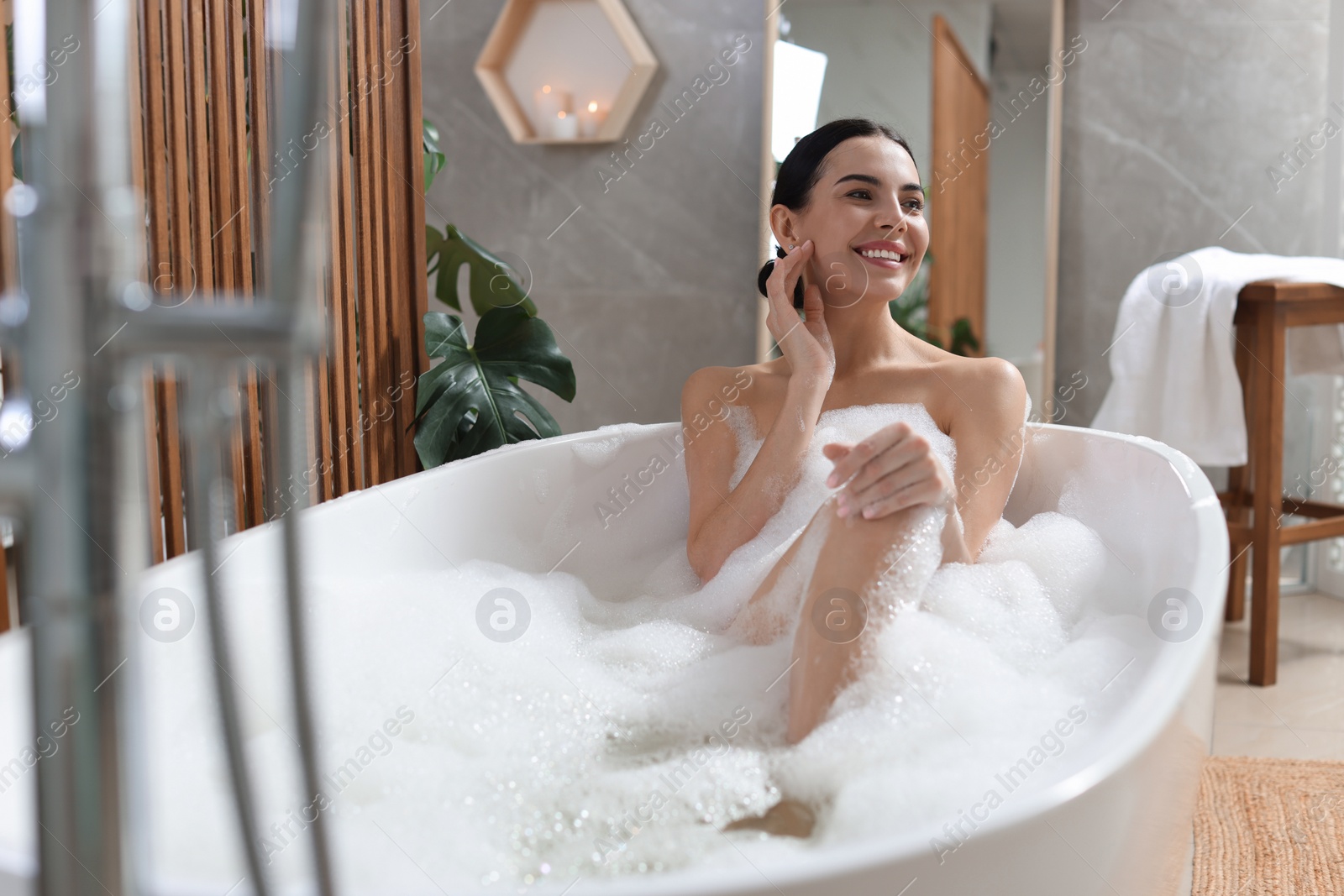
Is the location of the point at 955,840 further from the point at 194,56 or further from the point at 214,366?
the point at 194,56

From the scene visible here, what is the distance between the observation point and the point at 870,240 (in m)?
1.61

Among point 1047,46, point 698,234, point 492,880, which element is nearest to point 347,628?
point 492,880

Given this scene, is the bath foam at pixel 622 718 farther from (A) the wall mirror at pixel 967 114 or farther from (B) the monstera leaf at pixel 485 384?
(A) the wall mirror at pixel 967 114

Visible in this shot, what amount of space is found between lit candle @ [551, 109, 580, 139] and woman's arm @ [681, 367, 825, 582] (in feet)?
5.37

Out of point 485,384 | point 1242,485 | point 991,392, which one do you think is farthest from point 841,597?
point 1242,485

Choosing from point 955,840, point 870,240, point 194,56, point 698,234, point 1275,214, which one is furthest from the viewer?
point 698,234

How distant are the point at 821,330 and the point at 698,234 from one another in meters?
1.34

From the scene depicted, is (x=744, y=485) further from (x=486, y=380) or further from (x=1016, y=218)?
(x=1016, y=218)

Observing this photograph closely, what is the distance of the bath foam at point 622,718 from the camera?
82 cm

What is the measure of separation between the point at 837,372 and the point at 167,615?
3.54ft

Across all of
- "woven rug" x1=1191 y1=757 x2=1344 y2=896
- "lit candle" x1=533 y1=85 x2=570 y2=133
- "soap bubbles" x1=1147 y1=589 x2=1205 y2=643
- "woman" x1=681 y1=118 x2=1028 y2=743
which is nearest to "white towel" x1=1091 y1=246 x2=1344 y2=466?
"woven rug" x1=1191 y1=757 x2=1344 y2=896

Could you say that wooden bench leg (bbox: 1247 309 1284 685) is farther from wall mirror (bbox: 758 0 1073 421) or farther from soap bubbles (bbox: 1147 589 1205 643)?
soap bubbles (bbox: 1147 589 1205 643)

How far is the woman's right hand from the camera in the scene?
5.24 ft

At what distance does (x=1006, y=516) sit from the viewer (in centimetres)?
170
